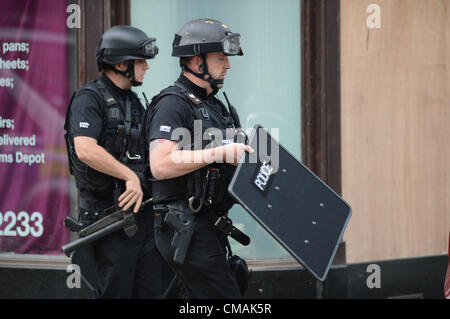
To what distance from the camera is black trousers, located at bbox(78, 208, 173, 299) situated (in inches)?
169

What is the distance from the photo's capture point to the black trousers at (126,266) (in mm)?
4285

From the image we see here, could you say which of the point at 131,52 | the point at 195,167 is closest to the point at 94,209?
the point at 131,52

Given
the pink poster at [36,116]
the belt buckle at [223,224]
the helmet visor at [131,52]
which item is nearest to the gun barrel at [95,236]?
the belt buckle at [223,224]

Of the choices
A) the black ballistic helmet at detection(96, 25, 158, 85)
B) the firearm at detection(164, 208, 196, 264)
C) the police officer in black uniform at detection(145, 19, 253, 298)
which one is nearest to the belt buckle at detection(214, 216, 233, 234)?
the police officer in black uniform at detection(145, 19, 253, 298)

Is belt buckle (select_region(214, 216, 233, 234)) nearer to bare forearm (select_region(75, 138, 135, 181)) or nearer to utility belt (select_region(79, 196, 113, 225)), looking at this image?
bare forearm (select_region(75, 138, 135, 181))

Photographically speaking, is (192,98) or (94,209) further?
(94,209)

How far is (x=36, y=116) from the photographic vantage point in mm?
5996

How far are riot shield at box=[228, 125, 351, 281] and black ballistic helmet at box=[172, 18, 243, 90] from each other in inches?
22.7

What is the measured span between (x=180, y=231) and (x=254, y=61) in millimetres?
2859

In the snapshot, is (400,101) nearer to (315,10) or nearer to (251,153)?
(315,10)

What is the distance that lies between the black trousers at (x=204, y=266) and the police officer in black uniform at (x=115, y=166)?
2.65ft

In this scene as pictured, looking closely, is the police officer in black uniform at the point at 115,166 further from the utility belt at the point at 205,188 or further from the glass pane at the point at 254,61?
the glass pane at the point at 254,61

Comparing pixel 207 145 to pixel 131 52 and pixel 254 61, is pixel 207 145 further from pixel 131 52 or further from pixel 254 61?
pixel 254 61

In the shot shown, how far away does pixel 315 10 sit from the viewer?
19.1 ft
